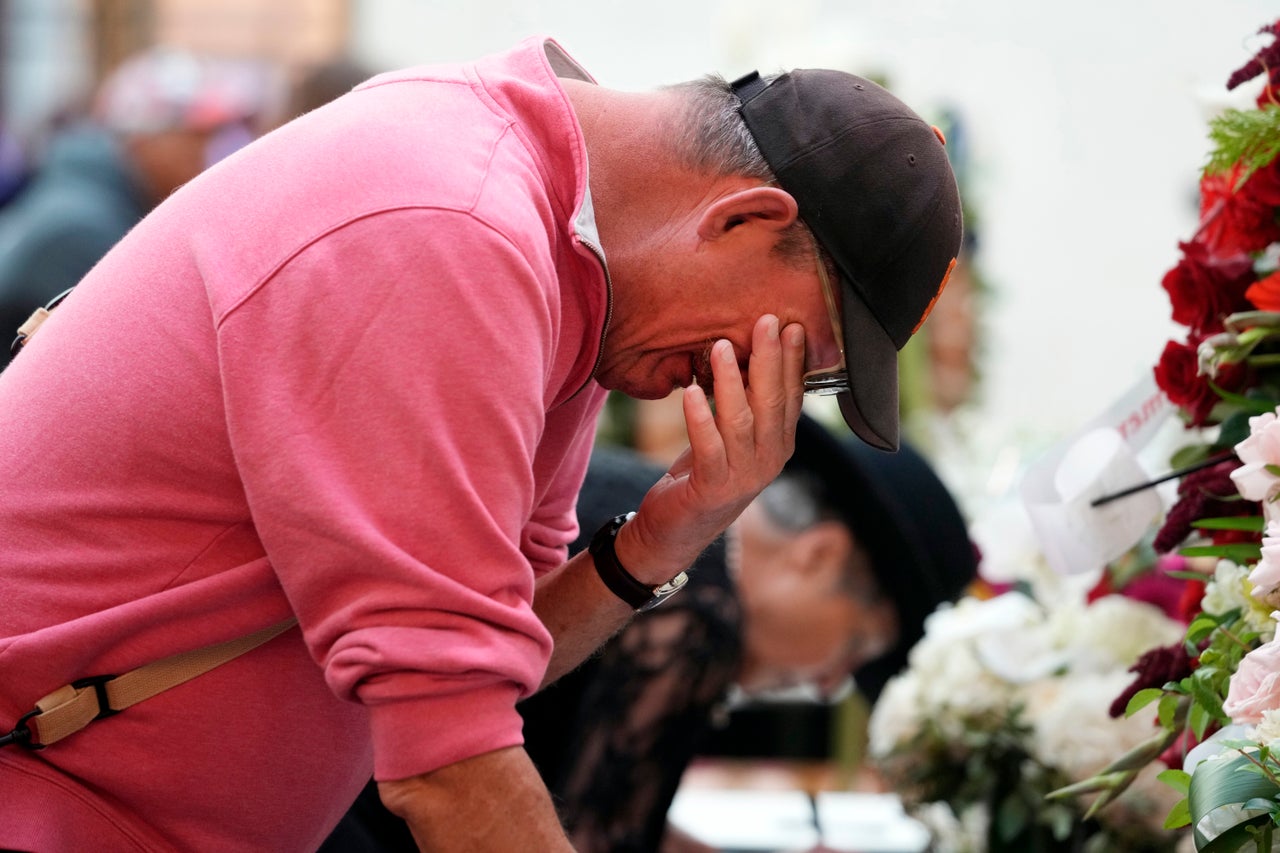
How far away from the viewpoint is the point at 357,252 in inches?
36.5

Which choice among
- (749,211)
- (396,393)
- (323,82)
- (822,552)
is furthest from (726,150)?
(323,82)

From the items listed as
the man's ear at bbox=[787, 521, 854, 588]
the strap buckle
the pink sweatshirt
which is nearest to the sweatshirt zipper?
the pink sweatshirt

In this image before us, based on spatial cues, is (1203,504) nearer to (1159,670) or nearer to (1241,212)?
(1159,670)

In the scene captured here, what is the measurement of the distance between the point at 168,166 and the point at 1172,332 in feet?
8.43

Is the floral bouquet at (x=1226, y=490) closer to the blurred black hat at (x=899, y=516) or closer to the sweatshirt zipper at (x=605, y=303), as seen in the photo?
the sweatshirt zipper at (x=605, y=303)

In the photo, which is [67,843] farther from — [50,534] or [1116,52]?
[1116,52]

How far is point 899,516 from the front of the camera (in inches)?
79.4

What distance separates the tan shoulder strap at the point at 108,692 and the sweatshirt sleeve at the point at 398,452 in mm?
151

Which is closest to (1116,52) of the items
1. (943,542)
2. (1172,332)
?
(1172,332)

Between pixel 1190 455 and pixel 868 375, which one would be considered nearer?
pixel 868 375

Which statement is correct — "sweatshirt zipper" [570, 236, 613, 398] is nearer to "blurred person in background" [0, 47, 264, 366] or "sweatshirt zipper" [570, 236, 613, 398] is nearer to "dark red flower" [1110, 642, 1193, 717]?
"dark red flower" [1110, 642, 1193, 717]

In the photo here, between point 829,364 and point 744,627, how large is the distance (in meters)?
0.99

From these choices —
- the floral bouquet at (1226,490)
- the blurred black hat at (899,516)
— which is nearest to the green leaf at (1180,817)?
the floral bouquet at (1226,490)

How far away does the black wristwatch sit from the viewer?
→ 136 cm
